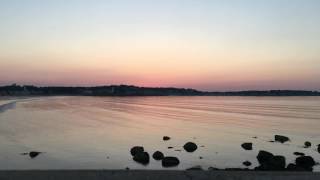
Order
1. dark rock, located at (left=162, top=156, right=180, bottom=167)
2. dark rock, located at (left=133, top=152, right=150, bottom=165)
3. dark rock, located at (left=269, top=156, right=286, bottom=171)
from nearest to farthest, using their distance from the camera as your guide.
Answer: dark rock, located at (left=269, top=156, right=286, bottom=171) → dark rock, located at (left=162, top=156, right=180, bottom=167) → dark rock, located at (left=133, top=152, right=150, bottom=165)

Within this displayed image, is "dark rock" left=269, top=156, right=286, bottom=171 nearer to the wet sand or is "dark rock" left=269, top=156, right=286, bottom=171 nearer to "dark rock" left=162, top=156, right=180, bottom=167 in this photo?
"dark rock" left=162, top=156, right=180, bottom=167

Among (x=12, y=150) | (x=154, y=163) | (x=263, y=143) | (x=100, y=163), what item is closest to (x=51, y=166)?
(x=100, y=163)

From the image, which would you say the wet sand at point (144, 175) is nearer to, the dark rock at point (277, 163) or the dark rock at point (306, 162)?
the dark rock at point (277, 163)

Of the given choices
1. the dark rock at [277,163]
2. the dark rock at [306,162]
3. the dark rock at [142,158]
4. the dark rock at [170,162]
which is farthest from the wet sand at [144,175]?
the dark rock at [306,162]

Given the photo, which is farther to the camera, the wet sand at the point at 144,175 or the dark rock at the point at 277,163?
the dark rock at the point at 277,163

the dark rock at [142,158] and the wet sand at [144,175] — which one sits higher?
the wet sand at [144,175]

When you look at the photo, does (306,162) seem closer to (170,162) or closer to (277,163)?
(277,163)

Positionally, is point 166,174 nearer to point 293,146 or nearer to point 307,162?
point 307,162

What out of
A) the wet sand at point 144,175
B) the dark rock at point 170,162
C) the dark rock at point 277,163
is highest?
the wet sand at point 144,175

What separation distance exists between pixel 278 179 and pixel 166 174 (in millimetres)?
1754

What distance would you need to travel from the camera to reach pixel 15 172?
6.62m

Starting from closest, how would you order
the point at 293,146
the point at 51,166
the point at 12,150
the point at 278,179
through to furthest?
the point at 278,179 → the point at 51,166 → the point at 12,150 → the point at 293,146

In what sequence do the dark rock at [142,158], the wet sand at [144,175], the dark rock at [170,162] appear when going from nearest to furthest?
the wet sand at [144,175] < the dark rock at [170,162] < the dark rock at [142,158]

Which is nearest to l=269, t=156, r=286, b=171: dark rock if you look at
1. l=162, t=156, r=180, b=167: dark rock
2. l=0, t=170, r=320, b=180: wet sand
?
l=162, t=156, r=180, b=167: dark rock
